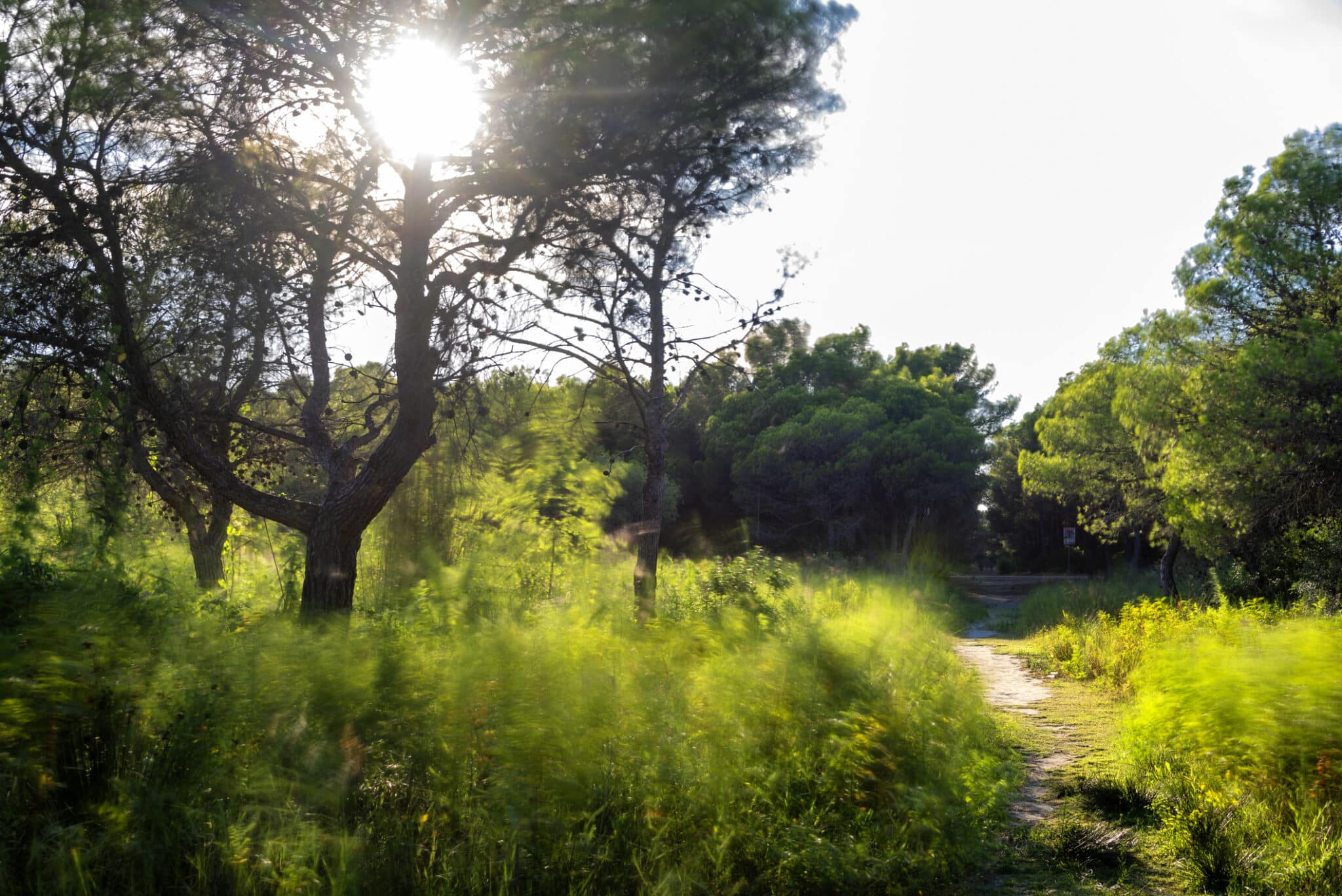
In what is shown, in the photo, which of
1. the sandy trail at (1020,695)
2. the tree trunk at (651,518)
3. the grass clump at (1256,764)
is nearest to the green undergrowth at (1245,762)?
the grass clump at (1256,764)

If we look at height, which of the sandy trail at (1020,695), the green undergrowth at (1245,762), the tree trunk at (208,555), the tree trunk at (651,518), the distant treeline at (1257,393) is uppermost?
the distant treeline at (1257,393)

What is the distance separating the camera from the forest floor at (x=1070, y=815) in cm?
476

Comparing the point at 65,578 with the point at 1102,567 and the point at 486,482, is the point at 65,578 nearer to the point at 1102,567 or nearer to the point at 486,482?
the point at 486,482

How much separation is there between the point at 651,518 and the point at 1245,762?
570 centimetres

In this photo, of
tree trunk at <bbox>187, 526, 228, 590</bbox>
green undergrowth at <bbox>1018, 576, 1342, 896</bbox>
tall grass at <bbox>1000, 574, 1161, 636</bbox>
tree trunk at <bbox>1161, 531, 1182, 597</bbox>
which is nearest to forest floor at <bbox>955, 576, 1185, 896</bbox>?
green undergrowth at <bbox>1018, 576, 1342, 896</bbox>

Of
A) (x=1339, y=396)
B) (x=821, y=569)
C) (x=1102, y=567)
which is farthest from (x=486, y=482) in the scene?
(x=1102, y=567)

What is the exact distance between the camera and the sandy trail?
6.22 m

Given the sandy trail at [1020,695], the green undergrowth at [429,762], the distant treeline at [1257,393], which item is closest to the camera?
the green undergrowth at [429,762]

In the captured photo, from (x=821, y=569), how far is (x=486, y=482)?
639 inches

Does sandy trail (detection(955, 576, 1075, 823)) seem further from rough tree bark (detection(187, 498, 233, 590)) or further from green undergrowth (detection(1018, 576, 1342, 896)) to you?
rough tree bark (detection(187, 498, 233, 590))

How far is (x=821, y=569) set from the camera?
80.5ft

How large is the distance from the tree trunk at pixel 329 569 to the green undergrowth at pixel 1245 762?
5786mm

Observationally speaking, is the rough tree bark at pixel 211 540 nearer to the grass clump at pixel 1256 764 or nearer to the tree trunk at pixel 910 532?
the grass clump at pixel 1256 764

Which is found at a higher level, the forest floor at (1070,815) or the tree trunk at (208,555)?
the tree trunk at (208,555)
